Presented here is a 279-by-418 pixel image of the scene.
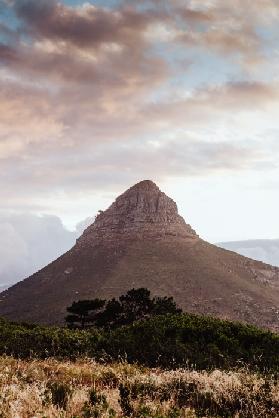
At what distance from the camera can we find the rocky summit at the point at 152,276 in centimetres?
13223

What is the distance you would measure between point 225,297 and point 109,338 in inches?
4780

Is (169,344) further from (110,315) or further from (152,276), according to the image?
(152,276)

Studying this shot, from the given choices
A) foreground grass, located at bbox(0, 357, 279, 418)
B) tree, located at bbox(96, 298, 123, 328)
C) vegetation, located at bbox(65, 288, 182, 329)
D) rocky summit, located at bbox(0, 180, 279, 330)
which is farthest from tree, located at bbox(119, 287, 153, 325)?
rocky summit, located at bbox(0, 180, 279, 330)

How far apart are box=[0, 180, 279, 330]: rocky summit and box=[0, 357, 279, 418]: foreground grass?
10918 centimetres

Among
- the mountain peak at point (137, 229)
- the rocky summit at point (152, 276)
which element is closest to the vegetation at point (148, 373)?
the rocky summit at point (152, 276)

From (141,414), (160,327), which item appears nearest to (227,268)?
(160,327)

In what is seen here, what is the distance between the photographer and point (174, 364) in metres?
16.4

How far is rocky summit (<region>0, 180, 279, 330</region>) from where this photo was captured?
13223 cm

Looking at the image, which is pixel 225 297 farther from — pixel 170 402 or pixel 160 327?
pixel 170 402

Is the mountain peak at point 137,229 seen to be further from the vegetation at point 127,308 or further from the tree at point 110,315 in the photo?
the tree at point 110,315

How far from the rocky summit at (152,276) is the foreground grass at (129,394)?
10918 cm

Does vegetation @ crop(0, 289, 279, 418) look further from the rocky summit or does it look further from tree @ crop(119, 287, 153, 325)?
the rocky summit

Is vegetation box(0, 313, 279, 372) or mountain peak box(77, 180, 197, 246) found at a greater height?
mountain peak box(77, 180, 197, 246)

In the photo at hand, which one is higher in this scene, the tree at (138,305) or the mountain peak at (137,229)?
the mountain peak at (137,229)
